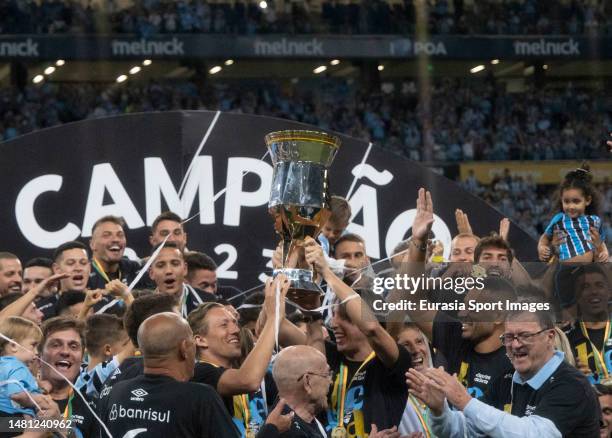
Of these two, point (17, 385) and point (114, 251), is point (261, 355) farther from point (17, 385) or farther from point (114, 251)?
point (114, 251)

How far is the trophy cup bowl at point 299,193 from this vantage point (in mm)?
4281

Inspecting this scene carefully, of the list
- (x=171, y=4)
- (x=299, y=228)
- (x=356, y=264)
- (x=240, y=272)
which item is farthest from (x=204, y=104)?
(x=299, y=228)

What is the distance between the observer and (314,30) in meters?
24.0

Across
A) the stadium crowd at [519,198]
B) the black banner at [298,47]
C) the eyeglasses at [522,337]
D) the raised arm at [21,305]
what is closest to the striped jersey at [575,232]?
the eyeglasses at [522,337]

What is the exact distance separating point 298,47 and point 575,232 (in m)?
16.9

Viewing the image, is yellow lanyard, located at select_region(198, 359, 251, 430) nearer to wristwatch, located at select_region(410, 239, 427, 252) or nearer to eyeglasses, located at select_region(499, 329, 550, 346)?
wristwatch, located at select_region(410, 239, 427, 252)

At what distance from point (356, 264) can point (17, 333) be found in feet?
6.18

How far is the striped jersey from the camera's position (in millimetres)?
6574

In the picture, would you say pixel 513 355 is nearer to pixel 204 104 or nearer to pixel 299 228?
pixel 299 228

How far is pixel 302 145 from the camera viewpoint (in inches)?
171

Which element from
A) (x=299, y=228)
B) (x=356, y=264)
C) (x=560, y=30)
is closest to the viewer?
(x=299, y=228)

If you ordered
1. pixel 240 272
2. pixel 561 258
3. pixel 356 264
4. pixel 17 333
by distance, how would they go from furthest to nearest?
pixel 240 272, pixel 561 258, pixel 356 264, pixel 17 333

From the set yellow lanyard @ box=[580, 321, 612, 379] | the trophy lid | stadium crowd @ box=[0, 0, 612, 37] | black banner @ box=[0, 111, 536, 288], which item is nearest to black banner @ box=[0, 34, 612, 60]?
stadium crowd @ box=[0, 0, 612, 37]

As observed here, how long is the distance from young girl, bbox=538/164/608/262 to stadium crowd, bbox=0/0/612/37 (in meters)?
16.9
